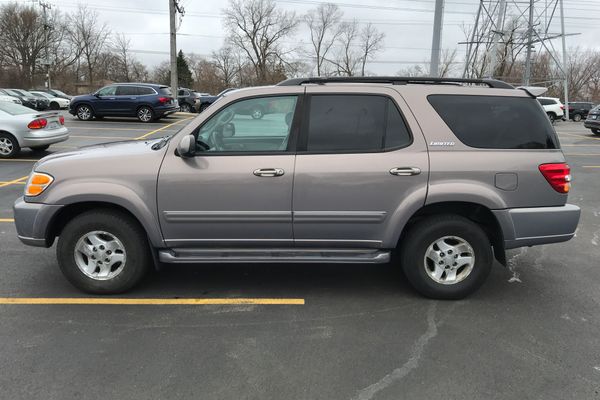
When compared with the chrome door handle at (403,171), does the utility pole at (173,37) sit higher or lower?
higher

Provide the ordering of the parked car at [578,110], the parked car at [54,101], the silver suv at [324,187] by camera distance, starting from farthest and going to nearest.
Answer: the parked car at [578,110] → the parked car at [54,101] → the silver suv at [324,187]

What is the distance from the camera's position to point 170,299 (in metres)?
3.99

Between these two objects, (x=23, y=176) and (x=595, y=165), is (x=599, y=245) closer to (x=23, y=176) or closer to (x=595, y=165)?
(x=595, y=165)

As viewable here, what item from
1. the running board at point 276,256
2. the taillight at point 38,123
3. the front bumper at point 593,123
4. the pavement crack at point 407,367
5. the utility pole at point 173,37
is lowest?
the pavement crack at point 407,367

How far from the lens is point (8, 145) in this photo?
1134cm

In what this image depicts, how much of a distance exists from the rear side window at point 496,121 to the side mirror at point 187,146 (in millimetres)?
1967

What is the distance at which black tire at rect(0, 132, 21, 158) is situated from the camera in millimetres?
Result: 11312

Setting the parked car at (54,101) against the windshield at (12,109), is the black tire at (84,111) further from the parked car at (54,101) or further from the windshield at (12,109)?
the parked car at (54,101)

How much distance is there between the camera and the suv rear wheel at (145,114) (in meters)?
21.6

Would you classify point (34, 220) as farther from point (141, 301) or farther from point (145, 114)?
point (145, 114)

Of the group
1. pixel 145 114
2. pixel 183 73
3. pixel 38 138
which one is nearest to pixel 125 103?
pixel 145 114

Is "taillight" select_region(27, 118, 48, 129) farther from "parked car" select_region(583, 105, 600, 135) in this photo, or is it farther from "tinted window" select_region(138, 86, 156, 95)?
"parked car" select_region(583, 105, 600, 135)

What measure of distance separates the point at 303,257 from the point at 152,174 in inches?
55.0

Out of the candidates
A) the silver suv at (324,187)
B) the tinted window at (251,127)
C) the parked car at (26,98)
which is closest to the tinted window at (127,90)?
the parked car at (26,98)
